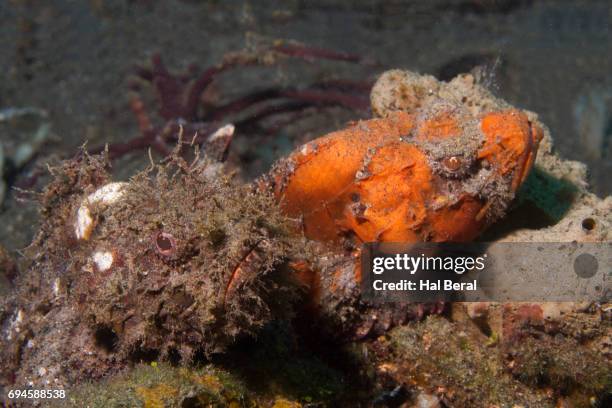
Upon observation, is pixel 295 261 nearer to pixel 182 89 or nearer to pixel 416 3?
pixel 182 89

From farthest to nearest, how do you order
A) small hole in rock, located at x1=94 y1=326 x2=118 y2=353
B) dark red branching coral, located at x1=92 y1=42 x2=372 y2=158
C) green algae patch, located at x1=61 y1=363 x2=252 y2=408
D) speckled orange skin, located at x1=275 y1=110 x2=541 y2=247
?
dark red branching coral, located at x1=92 y1=42 x2=372 y2=158, speckled orange skin, located at x1=275 y1=110 x2=541 y2=247, small hole in rock, located at x1=94 y1=326 x2=118 y2=353, green algae patch, located at x1=61 y1=363 x2=252 y2=408

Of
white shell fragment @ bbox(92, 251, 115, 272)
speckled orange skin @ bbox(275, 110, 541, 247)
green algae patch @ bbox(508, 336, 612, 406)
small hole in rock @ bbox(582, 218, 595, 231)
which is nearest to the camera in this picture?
white shell fragment @ bbox(92, 251, 115, 272)

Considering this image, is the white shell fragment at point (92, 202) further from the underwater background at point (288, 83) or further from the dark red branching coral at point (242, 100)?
the dark red branching coral at point (242, 100)

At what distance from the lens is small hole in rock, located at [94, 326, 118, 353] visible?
2.32 metres

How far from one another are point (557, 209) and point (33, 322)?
374 cm

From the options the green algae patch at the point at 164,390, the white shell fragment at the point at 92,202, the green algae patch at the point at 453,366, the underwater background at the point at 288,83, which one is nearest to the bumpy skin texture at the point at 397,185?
the green algae patch at the point at 453,366

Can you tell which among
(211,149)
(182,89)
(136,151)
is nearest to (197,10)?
(182,89)

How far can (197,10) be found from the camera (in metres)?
10.2

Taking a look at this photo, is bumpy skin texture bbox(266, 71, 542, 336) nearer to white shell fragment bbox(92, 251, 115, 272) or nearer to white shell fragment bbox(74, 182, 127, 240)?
white shell fragment bbox(74, 182, 127, 240)

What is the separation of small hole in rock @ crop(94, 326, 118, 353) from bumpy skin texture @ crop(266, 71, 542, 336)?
1.13 meters

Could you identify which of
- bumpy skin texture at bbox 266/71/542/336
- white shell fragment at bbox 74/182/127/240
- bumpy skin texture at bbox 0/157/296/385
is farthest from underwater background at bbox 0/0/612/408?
white shell fragment at bbox 74/182/127/240

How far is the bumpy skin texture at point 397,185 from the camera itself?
2.71 m

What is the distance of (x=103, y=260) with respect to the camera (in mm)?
2121

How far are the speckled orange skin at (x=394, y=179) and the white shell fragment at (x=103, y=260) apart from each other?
1.27 meters
